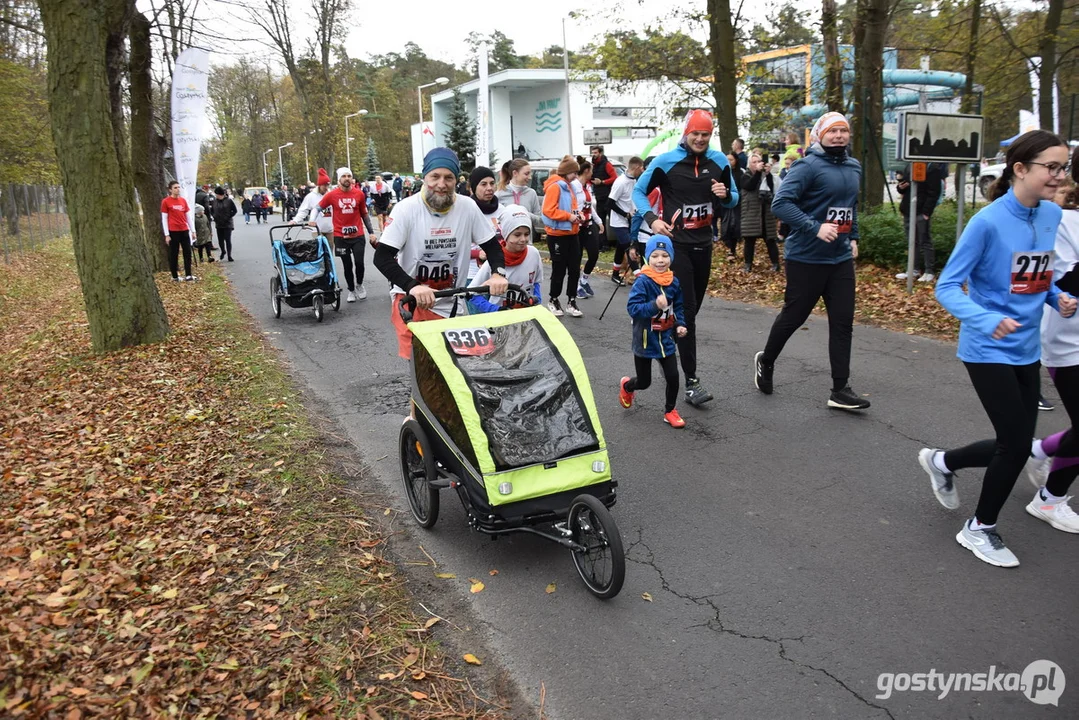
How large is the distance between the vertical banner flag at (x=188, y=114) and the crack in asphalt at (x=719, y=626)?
16888 mm

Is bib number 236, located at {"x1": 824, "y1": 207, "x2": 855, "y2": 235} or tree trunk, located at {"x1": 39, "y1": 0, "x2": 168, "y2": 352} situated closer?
bib number 236, located at {"x1": 824, "y1": 207, "x2": 855, "y2": 235}

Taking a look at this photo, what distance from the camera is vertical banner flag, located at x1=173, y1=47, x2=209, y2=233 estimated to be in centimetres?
1823

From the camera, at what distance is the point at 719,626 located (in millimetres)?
3643

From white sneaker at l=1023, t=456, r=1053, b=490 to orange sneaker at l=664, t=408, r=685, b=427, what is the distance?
2.35 m

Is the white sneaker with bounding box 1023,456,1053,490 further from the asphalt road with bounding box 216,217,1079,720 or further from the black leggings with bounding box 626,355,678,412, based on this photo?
the black leggings with bounding box 626,355,678,412

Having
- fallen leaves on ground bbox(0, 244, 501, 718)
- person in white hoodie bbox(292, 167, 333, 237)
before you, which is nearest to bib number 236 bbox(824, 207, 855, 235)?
fallen leaves on ground bbox(0, 244, 501, 718)

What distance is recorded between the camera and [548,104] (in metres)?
58.0

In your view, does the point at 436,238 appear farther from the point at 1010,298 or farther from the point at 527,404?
the point at 1010,298

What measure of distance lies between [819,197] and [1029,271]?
7.99 ft

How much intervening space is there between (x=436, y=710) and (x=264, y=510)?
2.31 meters

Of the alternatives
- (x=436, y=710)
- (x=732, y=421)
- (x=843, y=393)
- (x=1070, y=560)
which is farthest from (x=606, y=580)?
(x=843, y=393)

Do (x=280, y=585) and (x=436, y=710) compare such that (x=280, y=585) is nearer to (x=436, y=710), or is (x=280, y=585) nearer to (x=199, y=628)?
(x=199, y=628)

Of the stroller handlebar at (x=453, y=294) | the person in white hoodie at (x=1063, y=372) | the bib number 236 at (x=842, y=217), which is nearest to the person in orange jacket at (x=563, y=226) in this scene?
the bib number 236 at (x=842, y=217)

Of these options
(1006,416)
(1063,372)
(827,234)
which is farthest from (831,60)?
(1006,416)
